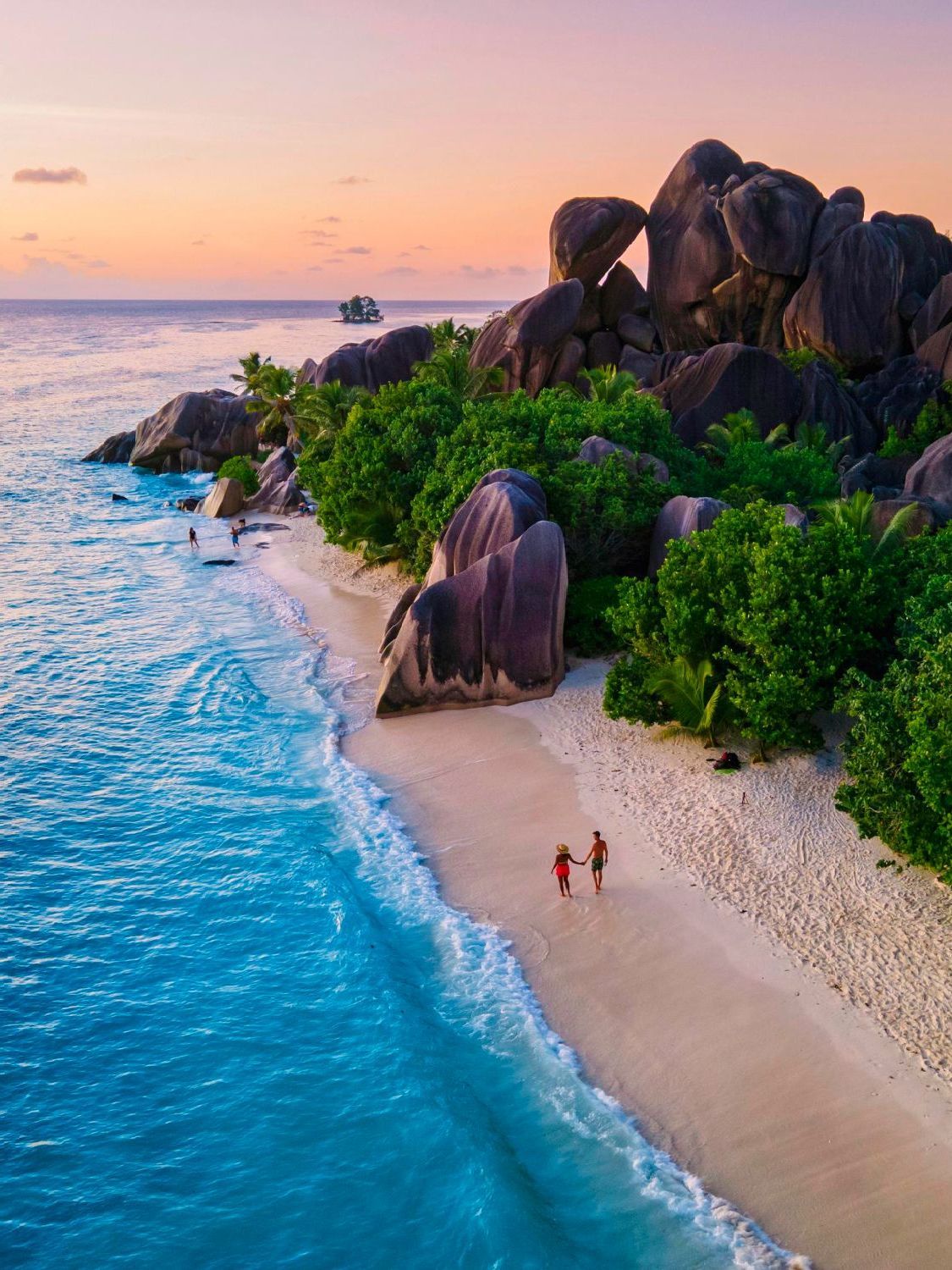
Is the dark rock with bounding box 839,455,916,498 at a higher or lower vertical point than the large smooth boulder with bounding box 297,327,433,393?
lower

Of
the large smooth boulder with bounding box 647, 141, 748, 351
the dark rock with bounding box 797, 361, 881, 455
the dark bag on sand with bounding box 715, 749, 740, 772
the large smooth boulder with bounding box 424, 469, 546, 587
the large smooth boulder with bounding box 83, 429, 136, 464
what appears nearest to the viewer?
the dark bag on sand with bounding box 715, 749, 740, 772

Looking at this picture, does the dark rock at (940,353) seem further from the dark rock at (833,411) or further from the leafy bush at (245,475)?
the leafy bush at (245,475)

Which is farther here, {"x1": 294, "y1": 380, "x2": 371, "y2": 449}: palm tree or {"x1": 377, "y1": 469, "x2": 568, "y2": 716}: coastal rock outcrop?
{"x1": 294, "y1": 380, "x2": 371, "y2": 449}: palm tree

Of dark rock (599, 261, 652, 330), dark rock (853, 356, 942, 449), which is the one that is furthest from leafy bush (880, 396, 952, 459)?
dark rock (599, 261, 652, 330)

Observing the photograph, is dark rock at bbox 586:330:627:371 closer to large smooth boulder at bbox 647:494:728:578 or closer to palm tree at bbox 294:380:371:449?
palm tree at bbox 294:380:371:449

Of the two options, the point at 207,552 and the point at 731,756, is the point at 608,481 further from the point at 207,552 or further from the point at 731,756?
the point at 207,552

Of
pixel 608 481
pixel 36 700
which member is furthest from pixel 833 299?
pixel 36 700

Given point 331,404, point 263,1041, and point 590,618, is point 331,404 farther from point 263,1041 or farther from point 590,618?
point 263,1041
